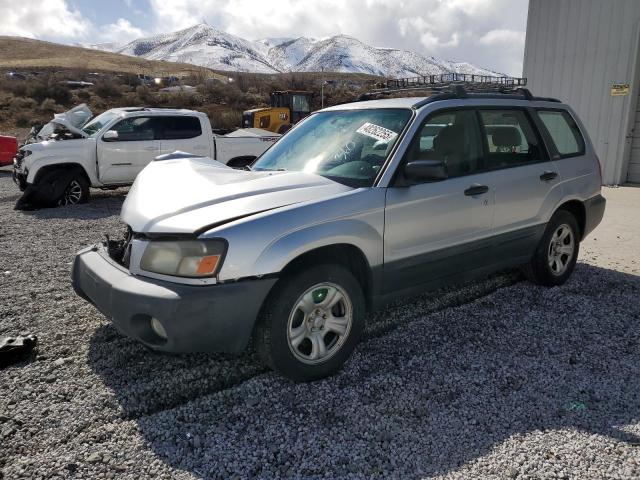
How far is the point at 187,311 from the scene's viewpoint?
105 inches

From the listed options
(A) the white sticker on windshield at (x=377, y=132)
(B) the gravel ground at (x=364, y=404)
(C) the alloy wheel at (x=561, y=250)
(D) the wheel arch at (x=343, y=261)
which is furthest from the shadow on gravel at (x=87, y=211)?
(C) the alloy wheel at (x=561, y=250)

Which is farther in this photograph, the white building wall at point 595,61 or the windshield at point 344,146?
the white building wall at point 595,61

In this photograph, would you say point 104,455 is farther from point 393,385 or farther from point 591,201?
point 591,201

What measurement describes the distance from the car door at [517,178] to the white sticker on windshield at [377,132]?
3.04 feet

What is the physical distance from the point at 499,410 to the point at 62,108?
3980 centimetres

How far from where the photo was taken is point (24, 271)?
546 centimetres

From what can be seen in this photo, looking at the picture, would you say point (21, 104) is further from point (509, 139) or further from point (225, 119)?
point (509, 139)

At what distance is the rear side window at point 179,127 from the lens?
10.5 meters

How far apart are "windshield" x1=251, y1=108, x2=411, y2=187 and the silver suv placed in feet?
0.05

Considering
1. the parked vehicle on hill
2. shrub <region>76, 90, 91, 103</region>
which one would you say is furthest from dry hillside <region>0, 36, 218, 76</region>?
the parked vehicle on hill

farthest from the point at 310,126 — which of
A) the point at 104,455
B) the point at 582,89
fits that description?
the point at 582,89

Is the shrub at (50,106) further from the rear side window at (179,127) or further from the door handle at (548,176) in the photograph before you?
the door handle at (548,176)

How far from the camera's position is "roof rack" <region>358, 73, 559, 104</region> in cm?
427

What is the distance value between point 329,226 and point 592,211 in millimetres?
3320
